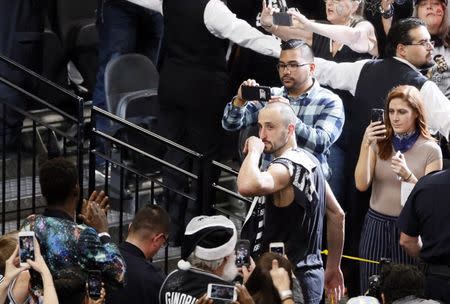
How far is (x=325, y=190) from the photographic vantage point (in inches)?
350

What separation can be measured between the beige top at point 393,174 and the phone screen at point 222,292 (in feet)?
7.98

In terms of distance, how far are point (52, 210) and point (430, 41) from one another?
359 cm

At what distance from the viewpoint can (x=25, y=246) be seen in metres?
7.22

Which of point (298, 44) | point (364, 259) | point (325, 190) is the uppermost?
point (298, 44)

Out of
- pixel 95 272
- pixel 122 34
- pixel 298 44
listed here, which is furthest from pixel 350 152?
A: pixel 95 272

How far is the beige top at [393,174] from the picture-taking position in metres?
9.32

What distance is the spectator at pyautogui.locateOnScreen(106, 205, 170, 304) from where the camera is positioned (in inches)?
318

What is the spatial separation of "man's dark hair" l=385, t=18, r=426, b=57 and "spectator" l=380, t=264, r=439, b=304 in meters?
→ 2.47

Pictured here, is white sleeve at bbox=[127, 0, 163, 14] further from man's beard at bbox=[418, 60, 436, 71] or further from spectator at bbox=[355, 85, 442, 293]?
spectator at bbox=[355, 85, 442, 293]

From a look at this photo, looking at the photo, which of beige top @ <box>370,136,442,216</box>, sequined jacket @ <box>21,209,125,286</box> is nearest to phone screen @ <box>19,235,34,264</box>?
sequined jacket @ <box>21,209,125,286</box>

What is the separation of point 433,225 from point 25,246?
109 inches

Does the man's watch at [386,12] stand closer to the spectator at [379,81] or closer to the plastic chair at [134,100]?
the spectator at [379,81]

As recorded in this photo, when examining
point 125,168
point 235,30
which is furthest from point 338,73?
point 125,168

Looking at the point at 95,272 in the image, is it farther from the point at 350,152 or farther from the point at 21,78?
the point at 21,78
